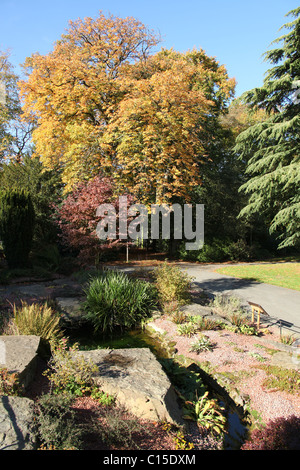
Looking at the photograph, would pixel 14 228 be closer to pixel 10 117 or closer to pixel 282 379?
pixel 282 379

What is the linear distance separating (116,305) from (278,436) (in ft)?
13.7

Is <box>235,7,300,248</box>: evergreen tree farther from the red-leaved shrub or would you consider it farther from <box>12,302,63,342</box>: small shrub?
<box>12,302,63,342</box>: small shrub

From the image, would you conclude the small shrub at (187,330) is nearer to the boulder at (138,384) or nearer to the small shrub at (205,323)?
the small shrub at (205,323)

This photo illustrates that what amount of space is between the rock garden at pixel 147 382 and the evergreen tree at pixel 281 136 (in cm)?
902

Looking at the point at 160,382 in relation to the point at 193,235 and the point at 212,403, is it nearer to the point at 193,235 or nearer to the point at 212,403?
the point at 212,403

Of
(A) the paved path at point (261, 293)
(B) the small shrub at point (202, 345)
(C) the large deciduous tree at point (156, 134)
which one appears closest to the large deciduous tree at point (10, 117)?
(C) the large deciduous tree at point (156, 134)

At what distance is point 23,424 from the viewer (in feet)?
8.18

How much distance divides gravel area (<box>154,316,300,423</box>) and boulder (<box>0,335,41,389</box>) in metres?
2.36

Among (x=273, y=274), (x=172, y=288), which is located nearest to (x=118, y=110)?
(x=172, y=288)

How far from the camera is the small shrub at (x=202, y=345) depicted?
4911 mm

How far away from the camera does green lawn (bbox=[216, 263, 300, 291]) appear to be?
1048cm

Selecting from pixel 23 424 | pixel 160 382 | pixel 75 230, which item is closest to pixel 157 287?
pixel 75 230

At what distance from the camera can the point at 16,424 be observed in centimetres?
247

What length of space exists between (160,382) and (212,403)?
668 millimetres
